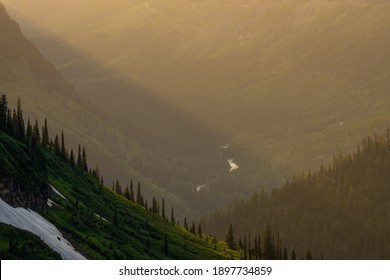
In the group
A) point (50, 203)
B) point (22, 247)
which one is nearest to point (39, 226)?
point (22, 247)

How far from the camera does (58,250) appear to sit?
13550 centimetres

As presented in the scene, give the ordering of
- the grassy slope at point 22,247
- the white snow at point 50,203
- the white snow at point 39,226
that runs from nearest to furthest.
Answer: the grassy slope at point 22,247 → the white snow at point 39,226 → the white snow at point 50,203

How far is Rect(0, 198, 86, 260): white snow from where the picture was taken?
431ft

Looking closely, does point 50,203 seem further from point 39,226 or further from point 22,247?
point 22,247

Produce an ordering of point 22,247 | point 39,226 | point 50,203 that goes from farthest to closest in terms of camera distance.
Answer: point 50,203 → point 39,226 → point 22,247

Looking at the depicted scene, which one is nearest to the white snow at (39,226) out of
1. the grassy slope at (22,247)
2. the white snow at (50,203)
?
the grassy slope at (22,247)

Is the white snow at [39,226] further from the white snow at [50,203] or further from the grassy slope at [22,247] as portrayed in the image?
the white snow at [50,203]

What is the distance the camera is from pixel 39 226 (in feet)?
464

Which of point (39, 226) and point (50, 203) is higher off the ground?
point (50, 203)

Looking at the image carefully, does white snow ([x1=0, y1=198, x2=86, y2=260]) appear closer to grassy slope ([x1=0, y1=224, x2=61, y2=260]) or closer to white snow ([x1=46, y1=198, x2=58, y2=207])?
grassy slope ([x1=0, y1=224, x2=61, y2=260])

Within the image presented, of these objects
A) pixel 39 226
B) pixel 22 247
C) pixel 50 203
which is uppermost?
pixel 50 203

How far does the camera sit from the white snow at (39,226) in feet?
431
